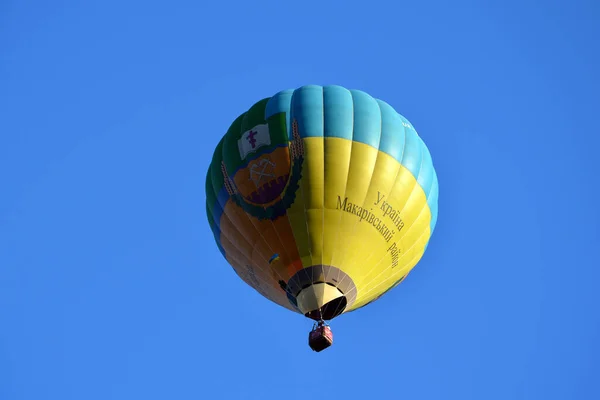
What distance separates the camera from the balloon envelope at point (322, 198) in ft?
60.3

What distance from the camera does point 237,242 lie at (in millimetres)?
19391

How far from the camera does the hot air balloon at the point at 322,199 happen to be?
18391mm

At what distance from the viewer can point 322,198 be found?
60.3 ft

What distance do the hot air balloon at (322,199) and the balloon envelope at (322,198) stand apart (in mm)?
16

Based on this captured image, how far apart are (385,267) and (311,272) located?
140 centimetres

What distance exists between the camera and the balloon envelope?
18391 mm

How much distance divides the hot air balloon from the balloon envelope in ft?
0.05

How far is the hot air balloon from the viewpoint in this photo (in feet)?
60.3

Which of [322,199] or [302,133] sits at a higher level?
[302,133]

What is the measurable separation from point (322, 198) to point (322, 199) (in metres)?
0.02

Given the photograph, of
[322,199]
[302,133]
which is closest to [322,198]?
[322,199]

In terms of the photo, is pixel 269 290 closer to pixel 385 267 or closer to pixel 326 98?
pixel 385 267

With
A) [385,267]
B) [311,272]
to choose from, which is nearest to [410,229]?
[385,267]

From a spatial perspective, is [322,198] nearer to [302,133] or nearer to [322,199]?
[322,199]
